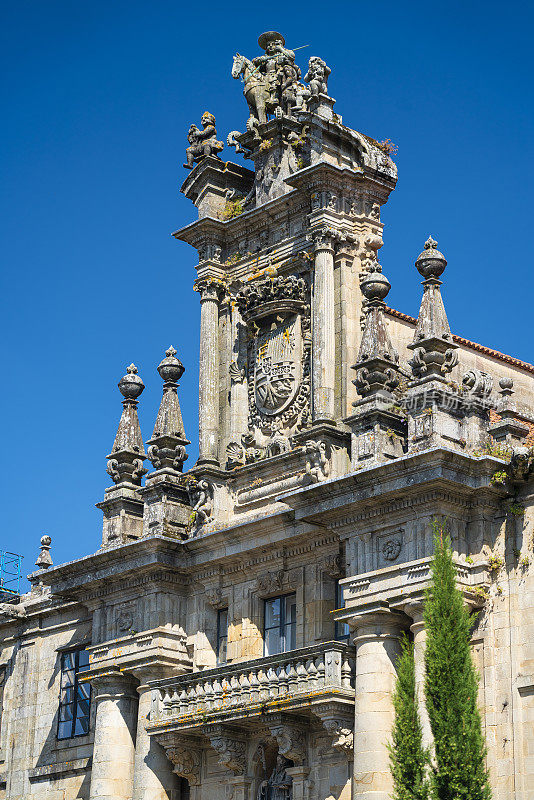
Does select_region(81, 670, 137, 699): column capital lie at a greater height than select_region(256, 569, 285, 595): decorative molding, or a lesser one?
lesser

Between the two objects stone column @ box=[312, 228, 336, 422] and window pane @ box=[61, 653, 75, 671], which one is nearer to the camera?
stone column @ box=[312, 228, 336, 422]

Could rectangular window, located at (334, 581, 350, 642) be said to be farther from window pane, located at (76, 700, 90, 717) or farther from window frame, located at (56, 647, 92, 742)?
window pane, located at (76, 700, 90, 717)

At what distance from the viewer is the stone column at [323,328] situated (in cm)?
2694

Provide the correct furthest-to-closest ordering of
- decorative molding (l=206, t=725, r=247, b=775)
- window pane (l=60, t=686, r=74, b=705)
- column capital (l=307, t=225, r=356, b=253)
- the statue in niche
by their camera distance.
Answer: window pane (l=60, t=686, r=74, b=705), column capital (l=307, t=225, r=356, b=253), decorative molding (l=206, t=725, r=247, b=775), the statue in niche

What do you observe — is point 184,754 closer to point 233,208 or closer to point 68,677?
point 68,677

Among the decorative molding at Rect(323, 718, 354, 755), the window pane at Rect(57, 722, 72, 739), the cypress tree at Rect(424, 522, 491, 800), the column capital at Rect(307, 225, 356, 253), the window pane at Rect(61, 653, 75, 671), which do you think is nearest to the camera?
the cypress tree at Rect(424, 522, 491, 800)

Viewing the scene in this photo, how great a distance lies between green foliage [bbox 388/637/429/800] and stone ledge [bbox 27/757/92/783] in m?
9.30

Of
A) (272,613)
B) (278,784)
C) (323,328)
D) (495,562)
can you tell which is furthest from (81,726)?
(495,562)

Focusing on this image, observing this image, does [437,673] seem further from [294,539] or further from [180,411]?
[180,411]

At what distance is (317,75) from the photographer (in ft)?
93.7

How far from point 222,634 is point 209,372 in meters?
5.24

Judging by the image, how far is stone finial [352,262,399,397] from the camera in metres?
25.4

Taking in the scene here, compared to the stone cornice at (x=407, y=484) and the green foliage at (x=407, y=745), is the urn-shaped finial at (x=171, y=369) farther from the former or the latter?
the green foliage at (x=407, y=745)

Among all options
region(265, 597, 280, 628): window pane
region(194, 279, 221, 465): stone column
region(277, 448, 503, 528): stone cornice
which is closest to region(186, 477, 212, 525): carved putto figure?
region(194, 279, 221, 465): stone column
